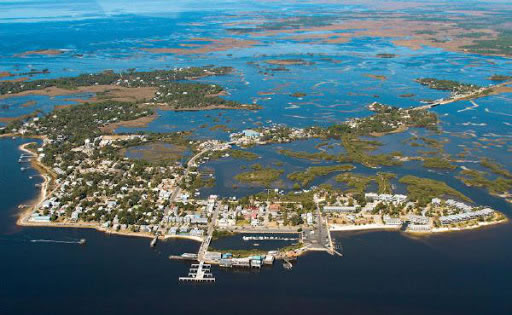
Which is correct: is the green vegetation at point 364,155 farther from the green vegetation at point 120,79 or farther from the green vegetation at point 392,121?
the green vegetation at point 120,79

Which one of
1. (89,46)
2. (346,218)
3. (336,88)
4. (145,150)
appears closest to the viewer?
(346,218)

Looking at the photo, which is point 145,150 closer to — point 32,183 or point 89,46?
point 32,183

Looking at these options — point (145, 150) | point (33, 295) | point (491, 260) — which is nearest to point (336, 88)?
point (145, 150)

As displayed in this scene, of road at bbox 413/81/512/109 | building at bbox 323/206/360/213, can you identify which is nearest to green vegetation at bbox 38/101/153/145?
building at bbox 323/206/360/213

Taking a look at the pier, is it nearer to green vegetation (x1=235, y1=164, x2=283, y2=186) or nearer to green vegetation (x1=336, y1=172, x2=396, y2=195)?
green vegetation (x1=235, y1=164, x2=283, y2=186)

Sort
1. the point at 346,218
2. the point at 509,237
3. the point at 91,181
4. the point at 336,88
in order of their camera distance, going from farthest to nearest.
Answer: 1. the point at 336,88
2. the point at 91,181
3. the point at 346,218
4. the point at 509,237

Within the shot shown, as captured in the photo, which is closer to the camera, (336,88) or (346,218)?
(346,218)
